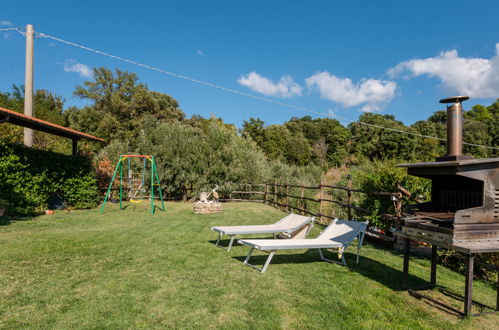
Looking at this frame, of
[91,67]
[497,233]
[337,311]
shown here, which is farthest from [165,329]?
[91,67]

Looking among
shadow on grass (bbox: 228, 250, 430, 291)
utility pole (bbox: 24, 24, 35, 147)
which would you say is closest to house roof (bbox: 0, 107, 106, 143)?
utility pole (bbox: 24, 24, 35, 147)

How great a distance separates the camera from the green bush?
9281mm

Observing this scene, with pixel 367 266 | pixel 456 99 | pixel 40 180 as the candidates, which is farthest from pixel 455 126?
pixel 40 180

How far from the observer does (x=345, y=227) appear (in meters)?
5.64

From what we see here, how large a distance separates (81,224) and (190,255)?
4.48 metres

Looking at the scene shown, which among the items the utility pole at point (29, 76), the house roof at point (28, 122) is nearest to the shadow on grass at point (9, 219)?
the house roof at point (28, 122)

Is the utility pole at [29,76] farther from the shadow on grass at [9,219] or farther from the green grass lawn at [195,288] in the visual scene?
the green grass lawn at [195,288]

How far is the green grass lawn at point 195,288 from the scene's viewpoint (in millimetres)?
3172

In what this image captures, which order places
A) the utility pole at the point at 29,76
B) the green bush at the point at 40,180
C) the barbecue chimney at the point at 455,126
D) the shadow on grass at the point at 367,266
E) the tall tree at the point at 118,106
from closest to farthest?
1. the barbecue chimney at the point at 455,126
2. the shadow on grass at the point at 367,266
3. the green bush at the point at 40,180
4. the utility pole at the point at 29,76
5. the tall tree at the point at 118,106

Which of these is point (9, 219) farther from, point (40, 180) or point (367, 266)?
point (367, 266)

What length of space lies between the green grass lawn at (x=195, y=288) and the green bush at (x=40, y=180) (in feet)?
10.5

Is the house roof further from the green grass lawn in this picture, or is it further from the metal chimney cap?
the metal chimney cap

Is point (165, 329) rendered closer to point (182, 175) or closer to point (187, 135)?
point (182, 175)

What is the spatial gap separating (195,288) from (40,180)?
858 centimetres
